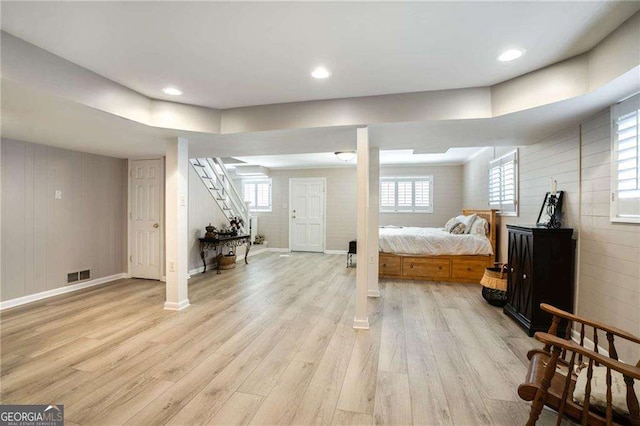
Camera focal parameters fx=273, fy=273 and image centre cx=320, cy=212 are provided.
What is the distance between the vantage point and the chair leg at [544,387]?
1321mm

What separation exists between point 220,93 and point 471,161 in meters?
5.89

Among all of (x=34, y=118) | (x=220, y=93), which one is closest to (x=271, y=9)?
(x=220, y=93)

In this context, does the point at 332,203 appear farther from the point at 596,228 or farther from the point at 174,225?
the point at 596,228

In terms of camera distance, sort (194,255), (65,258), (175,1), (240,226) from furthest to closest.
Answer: (240,226) → (194,255) → (65,258) → (175,1)

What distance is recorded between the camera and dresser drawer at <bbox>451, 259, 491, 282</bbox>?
484cm

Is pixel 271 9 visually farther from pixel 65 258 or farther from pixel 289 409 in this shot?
pixel 65 258

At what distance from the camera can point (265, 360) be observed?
7.68ft

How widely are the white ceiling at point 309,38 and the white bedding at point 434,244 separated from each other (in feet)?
9.75

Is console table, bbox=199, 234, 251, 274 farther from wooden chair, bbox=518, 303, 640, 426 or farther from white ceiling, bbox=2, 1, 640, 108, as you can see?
wooden chair, bbox=518, 303, 640, 426

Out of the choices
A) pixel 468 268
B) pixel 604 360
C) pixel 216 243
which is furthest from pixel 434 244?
pixel 216 243

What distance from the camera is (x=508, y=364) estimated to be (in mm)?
2283

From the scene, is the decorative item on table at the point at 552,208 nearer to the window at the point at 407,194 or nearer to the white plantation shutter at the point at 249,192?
the window at the point at 407,194

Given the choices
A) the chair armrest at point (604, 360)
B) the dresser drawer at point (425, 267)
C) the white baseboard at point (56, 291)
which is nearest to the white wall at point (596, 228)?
the chair armrest at point (604, 360)

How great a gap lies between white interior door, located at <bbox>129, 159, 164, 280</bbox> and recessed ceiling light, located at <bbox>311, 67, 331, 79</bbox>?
368 centimetres
